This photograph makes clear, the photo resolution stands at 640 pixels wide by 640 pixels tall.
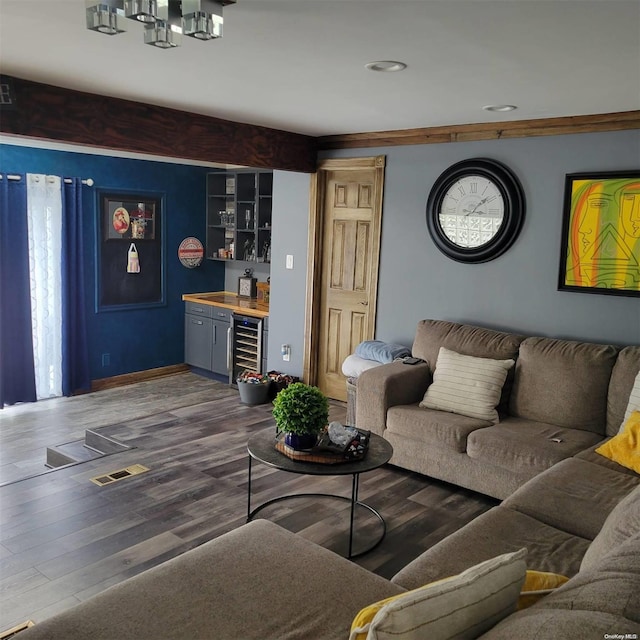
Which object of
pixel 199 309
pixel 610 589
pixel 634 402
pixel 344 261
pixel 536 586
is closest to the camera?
pixel 610 589

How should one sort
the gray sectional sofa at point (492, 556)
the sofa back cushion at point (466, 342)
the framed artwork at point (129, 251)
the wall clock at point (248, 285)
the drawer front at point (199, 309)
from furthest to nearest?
the wall clock at point (248, 285) → the drawer front at point (199, 309) → the framed artwork at point (129, 251) → the sofa back cushion at point (466, 342) → the gray sectional sofa at point (492, 556)

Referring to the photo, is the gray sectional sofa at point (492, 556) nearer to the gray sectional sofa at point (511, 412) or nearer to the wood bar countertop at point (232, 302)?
the gray sectional sofa at point (511, 412)

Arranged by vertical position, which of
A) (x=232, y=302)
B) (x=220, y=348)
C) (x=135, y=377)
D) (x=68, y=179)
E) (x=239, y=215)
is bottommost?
(x=135, y=377)

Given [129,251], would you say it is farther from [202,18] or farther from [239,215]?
[202,18]

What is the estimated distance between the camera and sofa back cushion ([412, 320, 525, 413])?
4.24 metres

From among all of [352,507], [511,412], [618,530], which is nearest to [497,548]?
[618,530]

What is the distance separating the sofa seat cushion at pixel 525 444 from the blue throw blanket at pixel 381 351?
1130 millimetres

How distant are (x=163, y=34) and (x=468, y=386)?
9.01ft

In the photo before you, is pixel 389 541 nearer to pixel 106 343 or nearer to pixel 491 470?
pixel 491 470

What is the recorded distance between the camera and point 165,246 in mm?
6977

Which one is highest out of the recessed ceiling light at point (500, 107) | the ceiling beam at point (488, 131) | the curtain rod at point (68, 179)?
the recessed ceiling light at point (500, 107)

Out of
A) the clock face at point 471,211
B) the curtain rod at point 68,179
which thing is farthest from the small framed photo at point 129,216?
the clock face at point 471,211

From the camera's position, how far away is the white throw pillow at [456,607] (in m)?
1.31

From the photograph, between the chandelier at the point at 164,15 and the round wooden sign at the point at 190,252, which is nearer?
the chandelier at the point at 164,15
